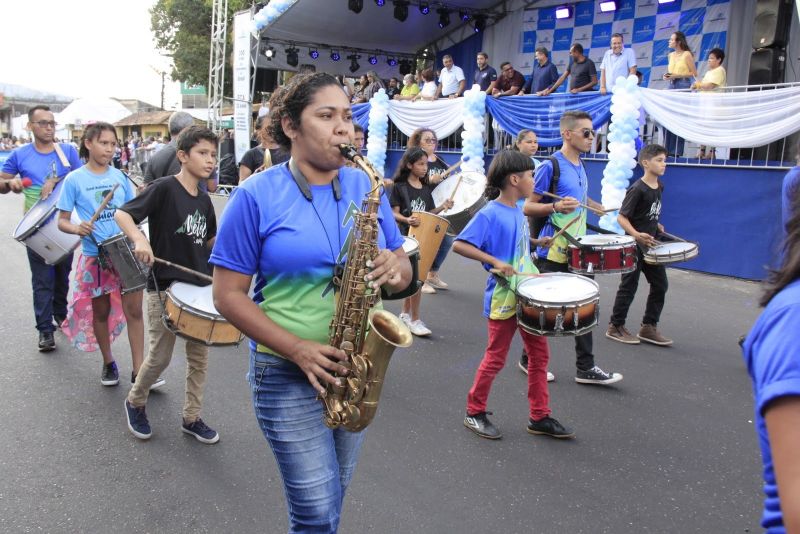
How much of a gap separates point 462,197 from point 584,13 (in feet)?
35.6

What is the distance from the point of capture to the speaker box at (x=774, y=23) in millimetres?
10000

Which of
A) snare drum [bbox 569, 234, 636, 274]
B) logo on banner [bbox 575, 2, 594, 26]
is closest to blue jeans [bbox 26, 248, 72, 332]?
snare drum [bbox 569, 234, 636, 274]

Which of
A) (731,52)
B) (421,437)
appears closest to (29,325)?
(421,437)


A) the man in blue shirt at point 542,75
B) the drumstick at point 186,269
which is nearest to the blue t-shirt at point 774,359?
the drumstick at point 186,269

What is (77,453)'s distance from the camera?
3775 millimetres

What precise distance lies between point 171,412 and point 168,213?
1455 mm

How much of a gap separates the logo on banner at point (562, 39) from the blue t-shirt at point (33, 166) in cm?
1329

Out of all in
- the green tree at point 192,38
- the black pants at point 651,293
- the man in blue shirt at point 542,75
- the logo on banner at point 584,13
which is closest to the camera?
the black pants at point 651,293

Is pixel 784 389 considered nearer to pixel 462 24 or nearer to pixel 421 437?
pixel 421 437

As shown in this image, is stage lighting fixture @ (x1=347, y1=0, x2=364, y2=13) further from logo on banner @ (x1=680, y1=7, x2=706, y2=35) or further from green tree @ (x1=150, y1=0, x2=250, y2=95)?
green tree @ (x1=150, y1=0, x2=250, y2=95)

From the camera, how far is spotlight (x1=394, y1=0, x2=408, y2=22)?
58.3 feet

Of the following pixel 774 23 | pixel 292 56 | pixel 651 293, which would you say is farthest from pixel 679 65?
pixel 292 56

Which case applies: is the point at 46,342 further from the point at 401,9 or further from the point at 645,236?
the point at 401,9

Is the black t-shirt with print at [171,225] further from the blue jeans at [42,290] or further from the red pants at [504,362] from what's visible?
the blue jeans at [42,290]
